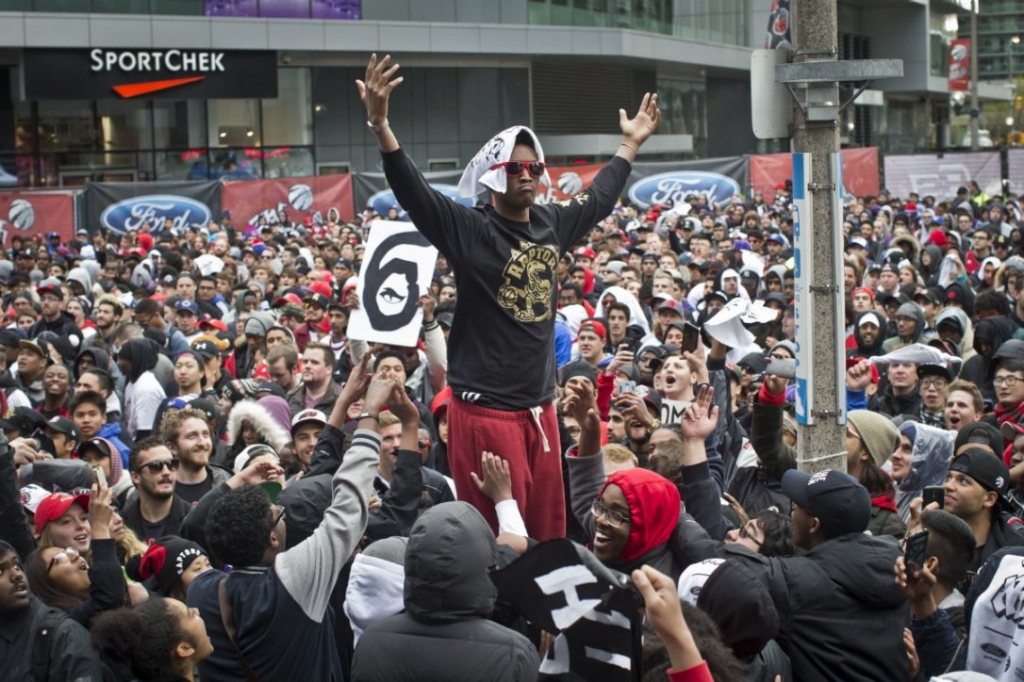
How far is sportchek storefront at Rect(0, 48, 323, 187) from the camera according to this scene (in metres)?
36.1

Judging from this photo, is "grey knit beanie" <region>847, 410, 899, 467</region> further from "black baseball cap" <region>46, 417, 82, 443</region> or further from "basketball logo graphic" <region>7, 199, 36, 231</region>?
"basketball logo graphic" <region>7, 199, 36, 231</region>

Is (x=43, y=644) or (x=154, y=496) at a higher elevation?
(x=154, y=496)

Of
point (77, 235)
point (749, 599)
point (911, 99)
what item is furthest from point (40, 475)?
point (911, 99)

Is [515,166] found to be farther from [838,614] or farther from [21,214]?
[21,214]

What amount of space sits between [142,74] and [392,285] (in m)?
31.6

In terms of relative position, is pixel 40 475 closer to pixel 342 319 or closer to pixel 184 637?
pixel 184 637

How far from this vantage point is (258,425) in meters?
8.02

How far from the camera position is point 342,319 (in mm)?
11781

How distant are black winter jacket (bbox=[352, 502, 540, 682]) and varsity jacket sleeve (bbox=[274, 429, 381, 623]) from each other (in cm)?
48

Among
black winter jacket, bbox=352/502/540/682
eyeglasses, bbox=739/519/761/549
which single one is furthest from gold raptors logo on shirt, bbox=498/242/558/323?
black winter jacket, bbox=352/502/540/682

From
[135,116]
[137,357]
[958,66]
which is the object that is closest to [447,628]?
[137,357]

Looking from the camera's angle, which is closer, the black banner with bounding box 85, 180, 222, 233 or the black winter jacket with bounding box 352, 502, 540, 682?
the black winter jacket with bounding box 352, 502, 540, 682

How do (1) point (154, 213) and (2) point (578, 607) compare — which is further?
(1) point (154, 213)

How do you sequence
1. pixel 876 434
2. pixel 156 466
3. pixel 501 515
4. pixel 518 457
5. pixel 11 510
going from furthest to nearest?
pixel 876 434 → pixel 156 466 → pixel 11 510 → pixel 518 457 → pixel 501 515
